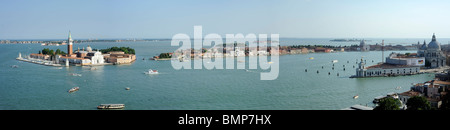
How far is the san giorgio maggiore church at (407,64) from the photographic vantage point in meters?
8.37

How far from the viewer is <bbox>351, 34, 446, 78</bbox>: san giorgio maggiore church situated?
8367mm

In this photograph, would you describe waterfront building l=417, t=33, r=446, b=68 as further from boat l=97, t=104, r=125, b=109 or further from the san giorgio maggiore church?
boat l=97, t=104, r=125, b=109

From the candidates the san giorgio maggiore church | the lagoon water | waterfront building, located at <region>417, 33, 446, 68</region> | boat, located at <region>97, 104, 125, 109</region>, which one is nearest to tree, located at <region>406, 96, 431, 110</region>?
the lagoon water

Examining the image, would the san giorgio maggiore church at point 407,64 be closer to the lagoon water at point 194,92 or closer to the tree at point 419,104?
the lagoon water at point 194,92

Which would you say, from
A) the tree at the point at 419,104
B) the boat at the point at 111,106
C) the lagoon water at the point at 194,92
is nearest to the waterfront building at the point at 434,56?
the lagoon water at the point at 194,92

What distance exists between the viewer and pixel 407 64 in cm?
984

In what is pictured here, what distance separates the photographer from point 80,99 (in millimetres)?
5281

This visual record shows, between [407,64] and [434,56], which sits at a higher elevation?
[434,56]

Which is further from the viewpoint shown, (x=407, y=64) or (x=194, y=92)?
(x=407, y=64)

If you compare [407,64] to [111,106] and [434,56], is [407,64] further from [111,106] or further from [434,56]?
[111,106]

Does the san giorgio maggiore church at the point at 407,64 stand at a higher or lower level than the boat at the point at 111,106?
higher

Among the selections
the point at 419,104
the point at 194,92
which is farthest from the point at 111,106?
the point at 419,104
